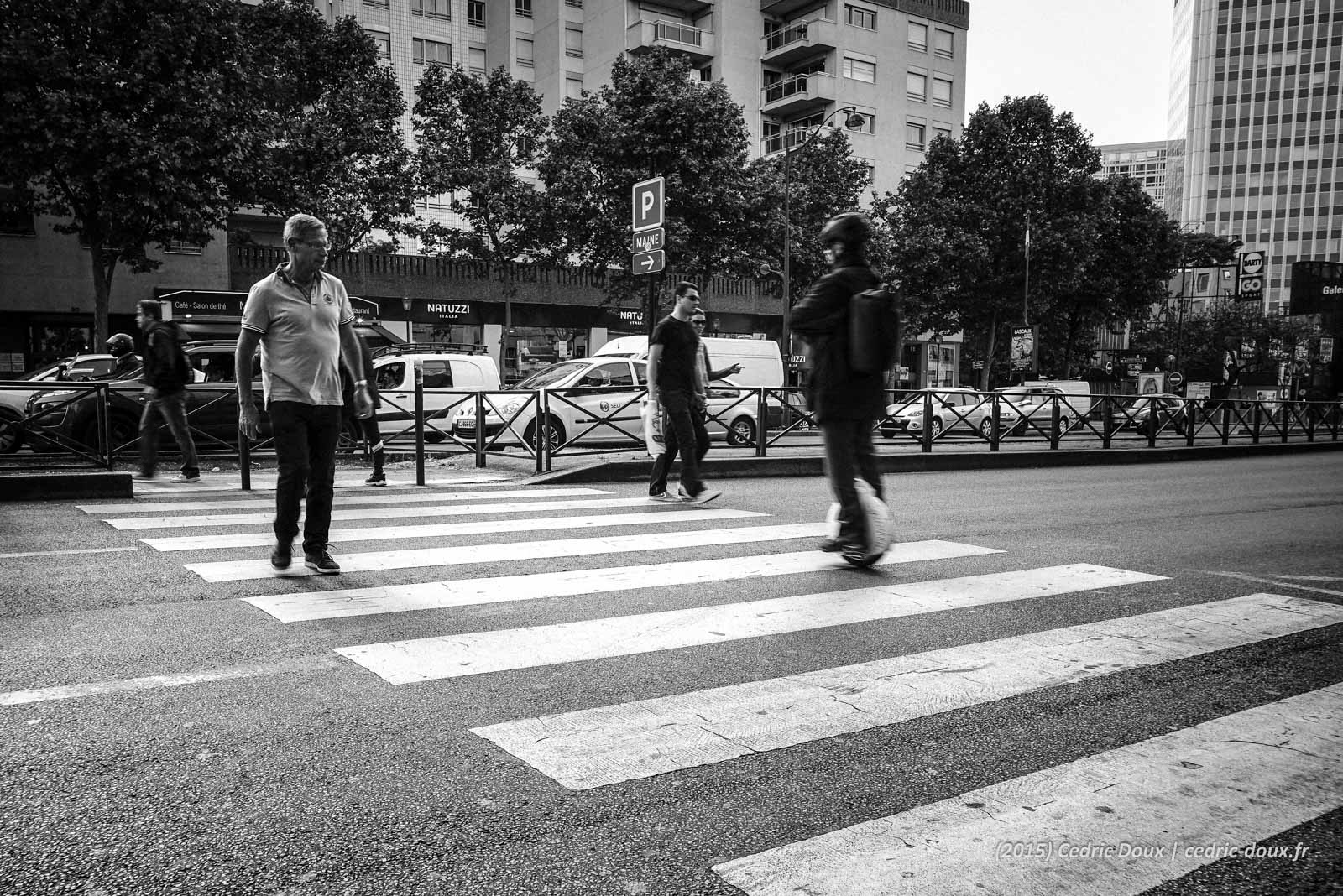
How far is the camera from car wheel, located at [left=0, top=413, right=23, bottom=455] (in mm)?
10484

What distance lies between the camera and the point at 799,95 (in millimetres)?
50906

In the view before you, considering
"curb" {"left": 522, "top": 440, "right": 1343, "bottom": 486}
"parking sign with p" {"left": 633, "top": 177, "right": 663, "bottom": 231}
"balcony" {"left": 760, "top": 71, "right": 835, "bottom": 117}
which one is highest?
"balcony" {"left": 760, "top": 71, "right": 835, "bottom": 117}

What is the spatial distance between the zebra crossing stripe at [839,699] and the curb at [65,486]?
7128 millimetres

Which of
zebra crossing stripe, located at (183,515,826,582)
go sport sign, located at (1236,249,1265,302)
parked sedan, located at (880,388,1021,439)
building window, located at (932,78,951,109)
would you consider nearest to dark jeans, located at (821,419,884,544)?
zebra crossing stripe, located at (183,515,826,582)

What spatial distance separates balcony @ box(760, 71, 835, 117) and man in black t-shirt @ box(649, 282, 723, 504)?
1811 inches

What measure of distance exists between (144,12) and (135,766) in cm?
2580

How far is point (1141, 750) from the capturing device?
292 cm

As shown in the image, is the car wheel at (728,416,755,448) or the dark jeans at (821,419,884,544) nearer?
the dark jeans at (821,419,884,544)

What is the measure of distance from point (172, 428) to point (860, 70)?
161ft

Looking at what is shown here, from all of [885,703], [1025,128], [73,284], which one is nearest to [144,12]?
[73,284]

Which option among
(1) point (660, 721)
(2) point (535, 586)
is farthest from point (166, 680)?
(2) point (535, 586)

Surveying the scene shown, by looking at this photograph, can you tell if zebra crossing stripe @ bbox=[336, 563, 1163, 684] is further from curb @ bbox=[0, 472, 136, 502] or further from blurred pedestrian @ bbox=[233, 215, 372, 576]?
curb @ bbox=[0, 472, 136, 502]

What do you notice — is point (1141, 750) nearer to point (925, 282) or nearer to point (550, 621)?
point (550, 621)

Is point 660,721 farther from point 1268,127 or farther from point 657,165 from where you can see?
point 1268,127
